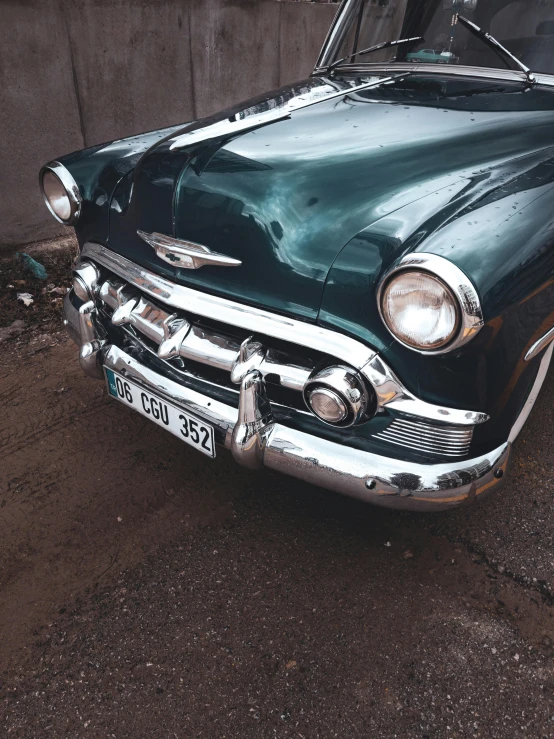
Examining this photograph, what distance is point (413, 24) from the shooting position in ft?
8.24

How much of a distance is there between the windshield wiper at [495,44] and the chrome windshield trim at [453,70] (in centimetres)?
2

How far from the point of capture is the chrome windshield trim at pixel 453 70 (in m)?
2.24

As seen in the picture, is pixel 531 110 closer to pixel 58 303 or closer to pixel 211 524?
pixel 211 524

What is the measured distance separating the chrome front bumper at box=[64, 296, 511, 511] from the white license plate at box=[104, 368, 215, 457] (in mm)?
38

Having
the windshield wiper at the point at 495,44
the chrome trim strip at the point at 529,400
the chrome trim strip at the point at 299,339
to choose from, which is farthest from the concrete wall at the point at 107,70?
the chrome trim strip at the point at 529,400

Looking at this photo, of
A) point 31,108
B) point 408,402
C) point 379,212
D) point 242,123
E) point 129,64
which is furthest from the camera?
point 129,64

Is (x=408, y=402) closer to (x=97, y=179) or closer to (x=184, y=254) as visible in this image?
(x=184, y=254)

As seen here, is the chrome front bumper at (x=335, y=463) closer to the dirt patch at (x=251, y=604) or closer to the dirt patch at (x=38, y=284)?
the dirt patch at (x=251, y=604)

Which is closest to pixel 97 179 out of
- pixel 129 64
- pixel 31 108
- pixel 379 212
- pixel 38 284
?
pixel 379 212

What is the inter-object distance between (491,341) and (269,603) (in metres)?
1.05

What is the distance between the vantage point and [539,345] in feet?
5.50

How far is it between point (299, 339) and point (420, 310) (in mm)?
342

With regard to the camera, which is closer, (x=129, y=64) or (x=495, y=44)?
(x=495, y=44)

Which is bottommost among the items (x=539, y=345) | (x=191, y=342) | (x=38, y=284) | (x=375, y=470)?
(x=38, y=284)
